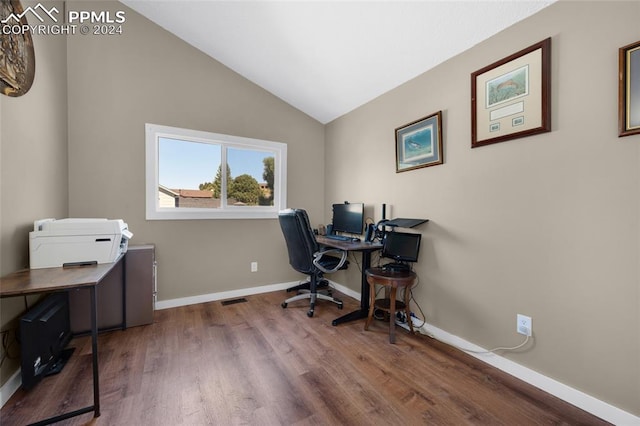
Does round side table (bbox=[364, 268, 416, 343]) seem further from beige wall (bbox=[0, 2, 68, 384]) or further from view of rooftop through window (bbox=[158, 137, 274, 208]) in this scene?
beige wall (bbox=[0, 2, 68, 384])

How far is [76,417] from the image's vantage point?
1328mm

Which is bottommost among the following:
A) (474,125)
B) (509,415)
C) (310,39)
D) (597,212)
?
(509,415)

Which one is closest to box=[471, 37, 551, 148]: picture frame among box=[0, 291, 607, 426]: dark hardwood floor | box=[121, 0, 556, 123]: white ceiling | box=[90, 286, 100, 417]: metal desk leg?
box=[121, 0, 556, 123]: white ceiling

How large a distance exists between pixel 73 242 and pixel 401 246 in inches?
100

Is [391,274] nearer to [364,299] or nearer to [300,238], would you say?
[364,299]

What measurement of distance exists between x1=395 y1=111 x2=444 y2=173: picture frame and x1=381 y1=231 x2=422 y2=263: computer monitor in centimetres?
66

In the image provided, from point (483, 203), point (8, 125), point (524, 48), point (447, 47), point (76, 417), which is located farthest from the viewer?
point (447, 47)

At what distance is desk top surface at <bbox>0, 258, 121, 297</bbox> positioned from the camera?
1.19 metres

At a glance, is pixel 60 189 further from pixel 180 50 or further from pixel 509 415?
pixel 509 415

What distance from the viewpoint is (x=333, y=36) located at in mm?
2207

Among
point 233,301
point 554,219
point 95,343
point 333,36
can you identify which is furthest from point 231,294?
point 554,219

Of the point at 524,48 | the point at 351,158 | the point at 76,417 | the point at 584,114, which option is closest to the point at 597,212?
the point at 584,114

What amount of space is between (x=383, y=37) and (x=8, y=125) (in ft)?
8.51

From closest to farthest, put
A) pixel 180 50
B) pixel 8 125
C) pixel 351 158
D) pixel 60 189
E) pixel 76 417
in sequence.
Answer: pixel 76 417 → pixel 8 125 → pixel 60 189 → pixel 180 50 → pixel 351 158
